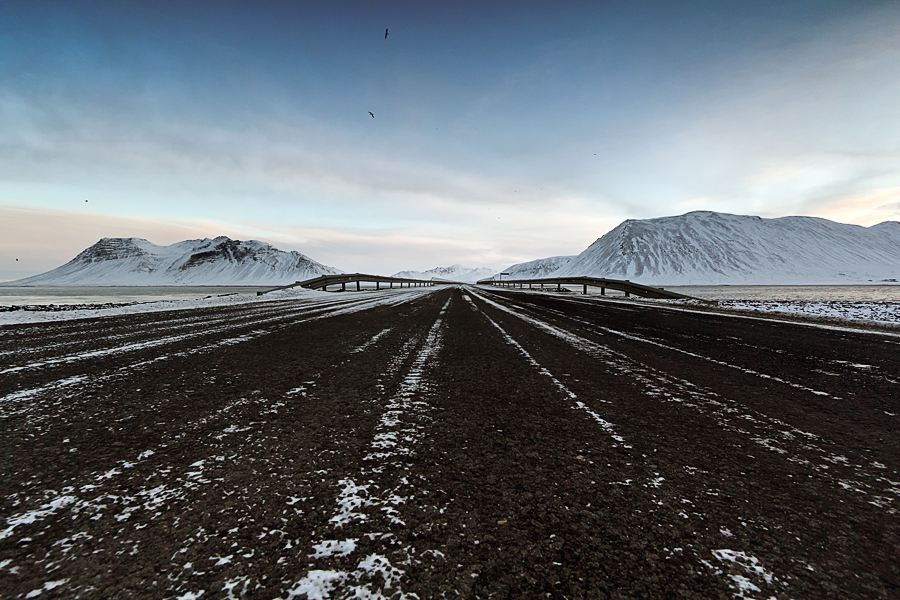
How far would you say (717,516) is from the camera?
6.21ft

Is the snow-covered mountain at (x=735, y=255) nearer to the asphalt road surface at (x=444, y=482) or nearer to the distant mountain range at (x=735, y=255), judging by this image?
the distant mountain range at (x=735, y=255)

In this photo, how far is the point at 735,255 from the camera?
170 meters

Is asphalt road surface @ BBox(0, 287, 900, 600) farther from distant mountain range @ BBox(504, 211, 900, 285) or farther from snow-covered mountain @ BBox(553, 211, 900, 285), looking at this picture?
distant mountain range @ BBox(504, 211, 900, 285)

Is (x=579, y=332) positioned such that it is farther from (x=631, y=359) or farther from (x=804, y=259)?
(x=804, y=259)

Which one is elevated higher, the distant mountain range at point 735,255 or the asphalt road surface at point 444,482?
the distant mountain range at point 735,255

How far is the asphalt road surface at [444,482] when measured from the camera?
4.85ft

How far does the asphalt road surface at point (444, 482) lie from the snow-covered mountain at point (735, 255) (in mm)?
157763

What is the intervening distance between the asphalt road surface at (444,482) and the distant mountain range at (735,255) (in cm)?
16033

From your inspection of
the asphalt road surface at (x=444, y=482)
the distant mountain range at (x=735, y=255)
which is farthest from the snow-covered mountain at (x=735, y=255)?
the asphalt road surface at (x=444, y=482)

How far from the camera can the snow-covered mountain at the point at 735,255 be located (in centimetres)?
15312

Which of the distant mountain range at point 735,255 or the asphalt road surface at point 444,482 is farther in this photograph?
the distant mountain range at point 735,255

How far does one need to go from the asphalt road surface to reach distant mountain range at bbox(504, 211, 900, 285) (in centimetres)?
16033

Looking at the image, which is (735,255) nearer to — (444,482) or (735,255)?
(735,255)

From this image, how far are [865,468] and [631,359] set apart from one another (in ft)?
10.7
